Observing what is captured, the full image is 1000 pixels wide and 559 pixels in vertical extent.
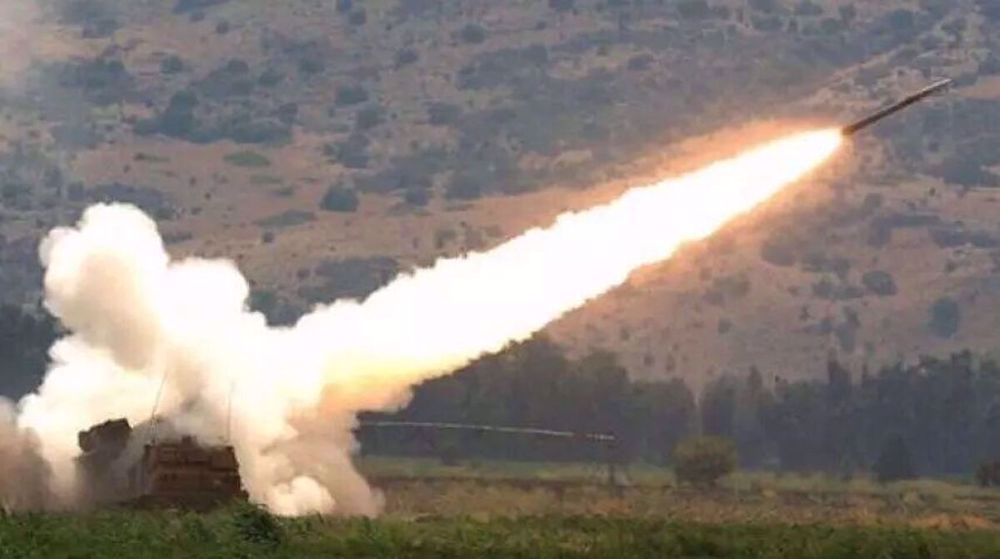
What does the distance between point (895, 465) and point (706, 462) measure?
1933 cm

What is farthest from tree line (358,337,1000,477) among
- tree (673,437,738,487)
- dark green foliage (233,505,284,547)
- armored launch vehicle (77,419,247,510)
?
dark green foliage (233,505,284,547)

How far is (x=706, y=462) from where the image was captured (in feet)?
385

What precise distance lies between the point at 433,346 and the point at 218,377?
5.96m

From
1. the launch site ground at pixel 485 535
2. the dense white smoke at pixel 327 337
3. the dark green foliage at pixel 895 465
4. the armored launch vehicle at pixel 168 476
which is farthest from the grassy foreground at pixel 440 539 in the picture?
the dark green foliage at pixel 895 465

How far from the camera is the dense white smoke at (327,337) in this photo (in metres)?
79.6

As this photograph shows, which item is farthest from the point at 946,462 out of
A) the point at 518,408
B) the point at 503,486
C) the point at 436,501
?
the point at 436,501

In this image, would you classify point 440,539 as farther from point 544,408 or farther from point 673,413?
point 673,413

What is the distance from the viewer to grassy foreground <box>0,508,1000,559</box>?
61.1 m

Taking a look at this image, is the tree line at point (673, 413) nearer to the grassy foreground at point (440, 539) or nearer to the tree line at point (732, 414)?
the tree line at point (732, 414)

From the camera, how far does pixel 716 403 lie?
16138 centimetres

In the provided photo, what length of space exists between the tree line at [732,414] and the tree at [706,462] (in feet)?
67.6

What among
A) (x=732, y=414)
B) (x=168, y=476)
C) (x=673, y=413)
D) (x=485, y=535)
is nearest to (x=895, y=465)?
(x=673, y=413)

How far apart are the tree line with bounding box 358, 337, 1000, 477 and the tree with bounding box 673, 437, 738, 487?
67.6 ft

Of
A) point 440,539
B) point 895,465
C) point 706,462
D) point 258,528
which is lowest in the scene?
point 440,539
